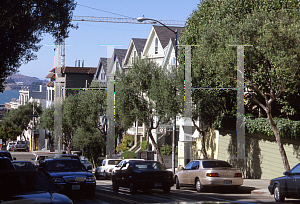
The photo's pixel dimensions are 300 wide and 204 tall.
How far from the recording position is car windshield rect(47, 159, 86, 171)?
1683cm

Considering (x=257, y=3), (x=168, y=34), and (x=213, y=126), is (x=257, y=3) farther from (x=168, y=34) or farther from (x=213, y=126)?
(x=168, y=34)

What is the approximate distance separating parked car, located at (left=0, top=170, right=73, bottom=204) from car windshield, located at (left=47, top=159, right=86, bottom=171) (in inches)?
276

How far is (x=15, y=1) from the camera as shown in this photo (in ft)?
41.8

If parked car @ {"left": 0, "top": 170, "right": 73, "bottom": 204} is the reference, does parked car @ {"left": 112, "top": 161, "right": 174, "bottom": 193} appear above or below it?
below

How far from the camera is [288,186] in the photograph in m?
14.0

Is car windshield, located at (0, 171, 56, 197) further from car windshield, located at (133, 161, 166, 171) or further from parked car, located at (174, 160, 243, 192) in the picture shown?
parked car, located at (174, 160, 243, 192)

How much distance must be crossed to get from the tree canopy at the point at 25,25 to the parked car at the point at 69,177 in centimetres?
411

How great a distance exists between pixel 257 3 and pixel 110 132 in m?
23.5

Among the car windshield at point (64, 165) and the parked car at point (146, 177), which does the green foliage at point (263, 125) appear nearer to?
the parked car at point (146, 177)

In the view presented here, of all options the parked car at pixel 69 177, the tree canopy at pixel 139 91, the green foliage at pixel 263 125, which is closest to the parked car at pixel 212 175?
the parked car at pixel 69 177

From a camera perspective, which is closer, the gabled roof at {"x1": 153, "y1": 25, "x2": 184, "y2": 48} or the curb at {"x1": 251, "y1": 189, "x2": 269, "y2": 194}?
the curb at {"x1": 251, "y1": 189, "x2": 269, "y2": 194}

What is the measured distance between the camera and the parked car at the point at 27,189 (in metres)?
8.45

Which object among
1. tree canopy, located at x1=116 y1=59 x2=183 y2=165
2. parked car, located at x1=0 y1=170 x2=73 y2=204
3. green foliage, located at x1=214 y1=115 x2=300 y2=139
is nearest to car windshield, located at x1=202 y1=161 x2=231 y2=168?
green foliage, located at x1=214 y1=115 x2=300 y2=139

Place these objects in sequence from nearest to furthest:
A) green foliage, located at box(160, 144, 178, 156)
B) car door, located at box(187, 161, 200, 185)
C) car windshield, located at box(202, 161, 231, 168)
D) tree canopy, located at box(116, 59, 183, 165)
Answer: car windshield, located at box(202, 161, 231, 168), car door, located at box(187, 161, 200, 185), tree canopy, located at box(116, 59, 183, 165), green foliage, located at box(160, 144, 178, 156)
